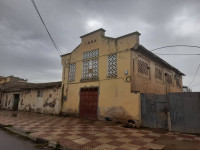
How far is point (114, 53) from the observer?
10867 mm

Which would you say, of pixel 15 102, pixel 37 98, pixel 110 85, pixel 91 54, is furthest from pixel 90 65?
pixel 15 102

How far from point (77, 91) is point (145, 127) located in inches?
275

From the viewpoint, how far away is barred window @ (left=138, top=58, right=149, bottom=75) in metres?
11.0

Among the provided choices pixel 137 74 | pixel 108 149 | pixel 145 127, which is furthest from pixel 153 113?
pixel 108 149

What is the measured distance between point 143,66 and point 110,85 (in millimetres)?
3353

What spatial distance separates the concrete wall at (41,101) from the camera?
47.6 ft

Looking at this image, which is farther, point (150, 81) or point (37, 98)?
point (37, 98)

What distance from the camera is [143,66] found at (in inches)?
450

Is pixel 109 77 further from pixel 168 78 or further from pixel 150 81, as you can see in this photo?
pixel 168 78

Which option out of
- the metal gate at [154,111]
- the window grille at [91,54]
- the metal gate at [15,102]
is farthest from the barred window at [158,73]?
the metal gate at [15,102]

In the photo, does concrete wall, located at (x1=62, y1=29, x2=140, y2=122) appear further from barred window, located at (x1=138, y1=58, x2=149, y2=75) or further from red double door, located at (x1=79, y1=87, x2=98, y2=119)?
barred window, located at (x1=138, y1=58, x2=149, y2=75)

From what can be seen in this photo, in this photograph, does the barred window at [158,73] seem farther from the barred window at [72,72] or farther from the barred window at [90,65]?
the barred window at [72,72]

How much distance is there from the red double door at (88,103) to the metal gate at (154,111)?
4057mm

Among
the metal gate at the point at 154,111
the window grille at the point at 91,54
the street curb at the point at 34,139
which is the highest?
the window grille at the point at 91,54
